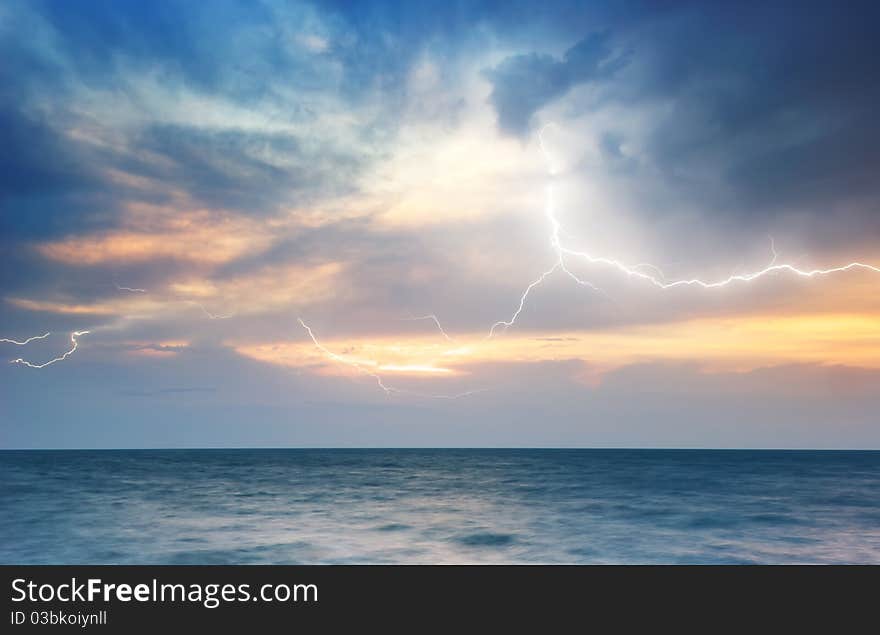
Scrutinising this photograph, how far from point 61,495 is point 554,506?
24.8 meters

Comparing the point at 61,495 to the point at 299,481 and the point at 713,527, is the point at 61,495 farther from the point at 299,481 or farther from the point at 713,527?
the point at 713,527

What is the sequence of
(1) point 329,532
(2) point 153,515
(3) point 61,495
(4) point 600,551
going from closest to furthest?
(4) point 600,551 → (1) point 329,532 → (2) point 153,515 → (3) point 61,495

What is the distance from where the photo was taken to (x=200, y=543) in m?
17.0

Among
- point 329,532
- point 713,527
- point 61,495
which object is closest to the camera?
point 329,532
